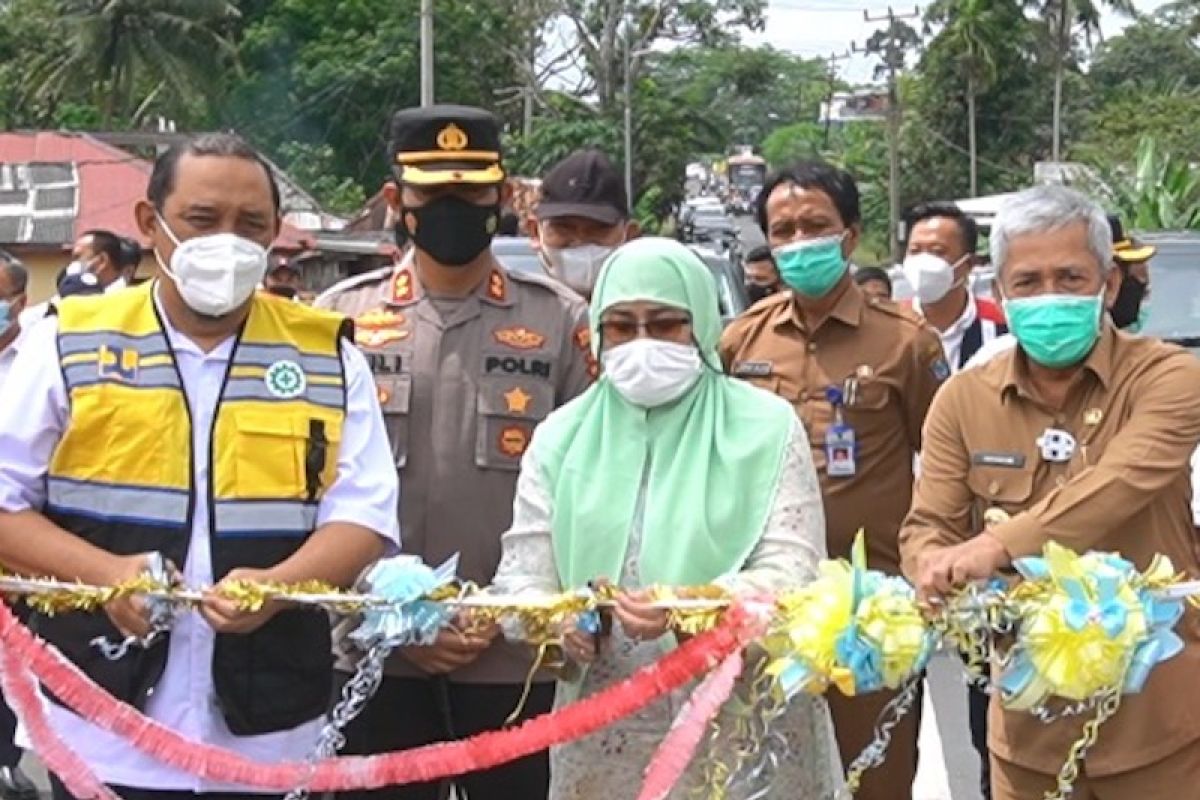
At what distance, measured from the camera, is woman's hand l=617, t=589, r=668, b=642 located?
3.18m

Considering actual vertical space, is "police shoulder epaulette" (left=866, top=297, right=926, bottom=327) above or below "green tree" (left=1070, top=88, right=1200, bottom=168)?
above

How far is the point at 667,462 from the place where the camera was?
→ 3.47 metres

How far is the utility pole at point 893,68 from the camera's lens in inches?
1817

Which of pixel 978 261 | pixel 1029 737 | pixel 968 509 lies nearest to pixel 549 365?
pixel 968 509

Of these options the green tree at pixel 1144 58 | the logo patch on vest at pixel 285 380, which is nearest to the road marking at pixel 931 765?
the logo patch on vest at pixel 285 380

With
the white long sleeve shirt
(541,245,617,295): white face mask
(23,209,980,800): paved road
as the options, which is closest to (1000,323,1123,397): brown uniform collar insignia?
the white long sleeve shirt

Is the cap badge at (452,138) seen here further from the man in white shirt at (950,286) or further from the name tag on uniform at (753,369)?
the man in white shirt at (950,286)

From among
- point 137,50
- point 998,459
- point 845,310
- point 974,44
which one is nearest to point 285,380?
point 998,459

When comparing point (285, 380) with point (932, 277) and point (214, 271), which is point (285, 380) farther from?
point (932, 277)

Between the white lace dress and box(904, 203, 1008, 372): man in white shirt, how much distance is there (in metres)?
3.15

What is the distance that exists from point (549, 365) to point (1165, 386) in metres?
1.36

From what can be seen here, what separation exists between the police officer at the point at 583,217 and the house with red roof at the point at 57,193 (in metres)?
25.6

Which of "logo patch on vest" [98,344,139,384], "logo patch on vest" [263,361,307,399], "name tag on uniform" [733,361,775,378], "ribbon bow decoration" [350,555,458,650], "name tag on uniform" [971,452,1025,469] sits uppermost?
"logo patch on vest" [98,344,139,384]

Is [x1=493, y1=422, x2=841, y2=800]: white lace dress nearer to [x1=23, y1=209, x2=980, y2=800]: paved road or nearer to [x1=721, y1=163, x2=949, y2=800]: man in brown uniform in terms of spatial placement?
[x1=721, y1=163, x2=949, y2=800]: man in brown uniform
